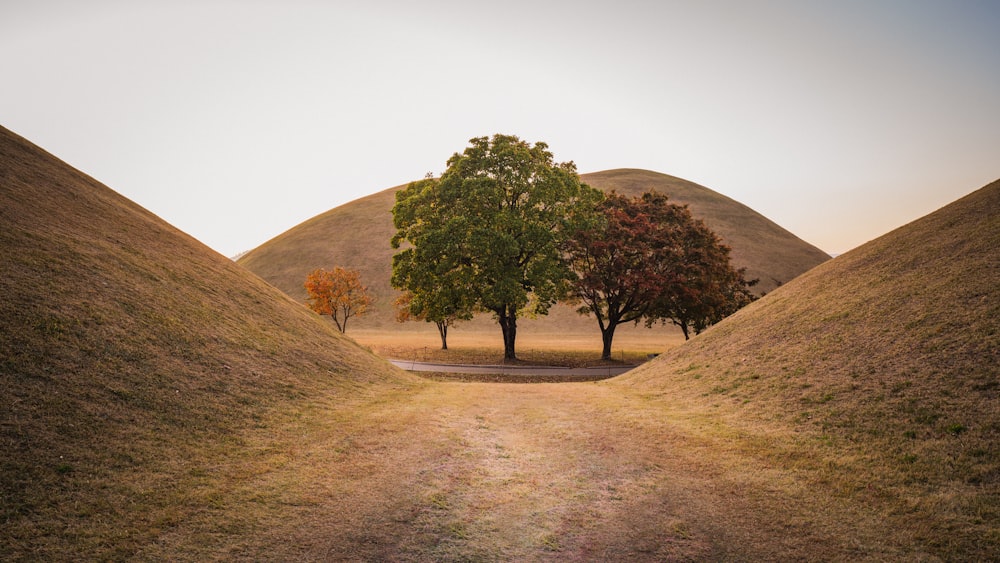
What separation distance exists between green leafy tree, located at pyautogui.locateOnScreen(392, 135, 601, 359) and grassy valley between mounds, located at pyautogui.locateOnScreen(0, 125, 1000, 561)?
1913 cm

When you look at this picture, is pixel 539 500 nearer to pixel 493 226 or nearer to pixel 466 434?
pixel 466 434

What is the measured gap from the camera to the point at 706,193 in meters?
167

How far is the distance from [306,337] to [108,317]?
33.0 ft

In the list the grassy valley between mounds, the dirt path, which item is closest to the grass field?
the grassy valley between mounds

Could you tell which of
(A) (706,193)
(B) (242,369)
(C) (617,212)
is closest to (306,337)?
(B) (242,369)

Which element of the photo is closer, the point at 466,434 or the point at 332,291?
the point at 466,434

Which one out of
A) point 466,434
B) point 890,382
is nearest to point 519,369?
point 466,434

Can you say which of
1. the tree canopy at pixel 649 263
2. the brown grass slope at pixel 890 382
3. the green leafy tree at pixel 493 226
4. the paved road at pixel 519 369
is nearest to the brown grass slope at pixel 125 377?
the paved road at pixel 519 369

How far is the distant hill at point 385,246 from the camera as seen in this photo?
378 feet

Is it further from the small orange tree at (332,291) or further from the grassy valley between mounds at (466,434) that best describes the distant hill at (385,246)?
the grassy valley between mounds at (466,434)

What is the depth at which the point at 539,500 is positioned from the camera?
10141mm

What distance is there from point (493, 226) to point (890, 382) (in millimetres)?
31872

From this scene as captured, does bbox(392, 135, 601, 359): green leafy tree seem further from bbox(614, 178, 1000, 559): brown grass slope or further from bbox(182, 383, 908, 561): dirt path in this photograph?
bbox(182, 383, 908, 561): dirt path

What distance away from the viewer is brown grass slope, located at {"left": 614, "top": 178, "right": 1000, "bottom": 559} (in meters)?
9.61
